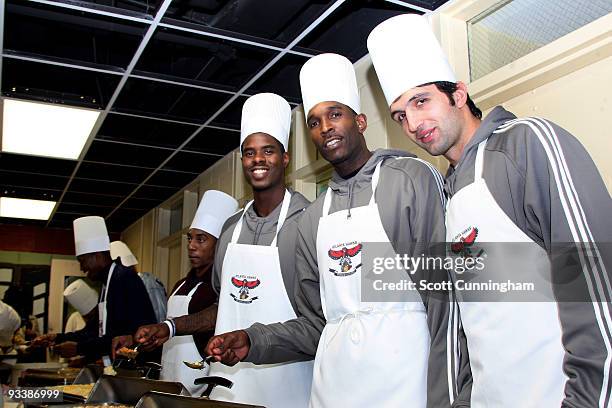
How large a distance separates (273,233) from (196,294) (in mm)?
725

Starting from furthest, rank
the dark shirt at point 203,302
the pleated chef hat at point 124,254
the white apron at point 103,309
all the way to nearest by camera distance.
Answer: the pleated chef hat at point 124,254, the white apron at point 103,309, the dark shirt at point 203,302

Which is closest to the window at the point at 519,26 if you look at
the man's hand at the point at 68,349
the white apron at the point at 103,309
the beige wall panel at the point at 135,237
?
the white apron at the point at 103,309

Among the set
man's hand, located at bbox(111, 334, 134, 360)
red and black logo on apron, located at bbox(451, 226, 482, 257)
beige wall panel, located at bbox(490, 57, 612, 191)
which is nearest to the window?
beige wall panel, located at bbox(490, 57, 612, 191)

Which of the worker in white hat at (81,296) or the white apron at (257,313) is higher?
the worker in white hat at (81,296)

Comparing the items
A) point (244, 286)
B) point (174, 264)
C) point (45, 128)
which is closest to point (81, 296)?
point (174, 264)

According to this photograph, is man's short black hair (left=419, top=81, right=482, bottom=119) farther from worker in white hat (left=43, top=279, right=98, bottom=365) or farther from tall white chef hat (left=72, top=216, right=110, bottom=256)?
tall white chef hat (left=72, top=216, right=110, bottom=256)

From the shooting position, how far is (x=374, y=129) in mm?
2965

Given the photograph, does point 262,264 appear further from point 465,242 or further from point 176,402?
point 465,242

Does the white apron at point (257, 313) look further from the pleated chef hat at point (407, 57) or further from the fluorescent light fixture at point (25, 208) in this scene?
the fluorescent light fixture at point (25, 208)

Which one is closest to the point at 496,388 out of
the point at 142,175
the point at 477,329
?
the point at 477,329

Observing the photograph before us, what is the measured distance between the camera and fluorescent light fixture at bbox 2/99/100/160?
3.79 m

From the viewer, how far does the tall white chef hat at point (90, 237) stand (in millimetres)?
3529

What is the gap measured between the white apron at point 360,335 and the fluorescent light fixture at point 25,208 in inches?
224

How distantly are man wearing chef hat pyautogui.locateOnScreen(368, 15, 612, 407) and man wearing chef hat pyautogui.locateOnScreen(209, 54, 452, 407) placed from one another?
145mm
